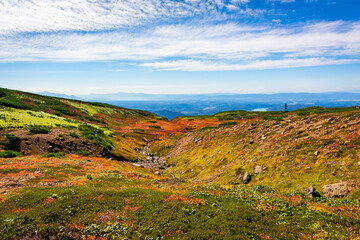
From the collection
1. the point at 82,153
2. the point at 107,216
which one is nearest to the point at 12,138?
the point at 82,153

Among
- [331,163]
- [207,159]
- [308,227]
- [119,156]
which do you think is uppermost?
[331,163]

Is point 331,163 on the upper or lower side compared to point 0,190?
upper

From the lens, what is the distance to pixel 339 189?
606 inches

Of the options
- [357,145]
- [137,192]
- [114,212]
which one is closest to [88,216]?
[114,212]

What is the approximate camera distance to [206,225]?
11.9 m

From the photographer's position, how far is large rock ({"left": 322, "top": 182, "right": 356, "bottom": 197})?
14969 mm

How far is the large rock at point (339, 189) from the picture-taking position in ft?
49.1

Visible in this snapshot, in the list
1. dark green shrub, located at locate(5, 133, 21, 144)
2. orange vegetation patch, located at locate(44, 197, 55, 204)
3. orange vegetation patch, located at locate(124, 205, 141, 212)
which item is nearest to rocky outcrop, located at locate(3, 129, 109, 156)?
dark green shrub, located at locate(5, 133, 21, 144)

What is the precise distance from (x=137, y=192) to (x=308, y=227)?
14.6 m

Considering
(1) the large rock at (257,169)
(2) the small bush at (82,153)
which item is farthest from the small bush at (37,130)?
(1) the large rock at (257,169)

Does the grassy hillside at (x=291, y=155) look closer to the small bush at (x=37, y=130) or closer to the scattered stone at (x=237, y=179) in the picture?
the scattered stone at (x=237, y=179)

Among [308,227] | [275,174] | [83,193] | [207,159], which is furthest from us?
[207,159]

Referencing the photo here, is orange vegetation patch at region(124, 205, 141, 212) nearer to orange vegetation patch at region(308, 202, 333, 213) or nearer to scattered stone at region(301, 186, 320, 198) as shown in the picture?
orange vegetation patch at region(308, 202, 333, 213)

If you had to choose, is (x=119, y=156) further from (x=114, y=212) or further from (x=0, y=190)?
(x=114, y=212)
